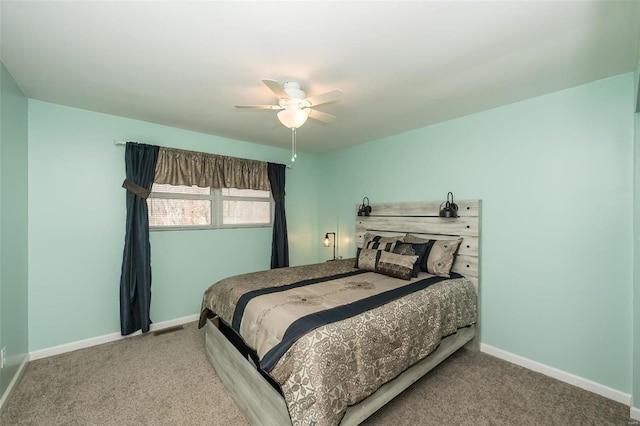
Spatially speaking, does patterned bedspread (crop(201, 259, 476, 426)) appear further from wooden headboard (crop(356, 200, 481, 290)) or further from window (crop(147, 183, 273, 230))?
window (crop(147, 183, 273, 230))

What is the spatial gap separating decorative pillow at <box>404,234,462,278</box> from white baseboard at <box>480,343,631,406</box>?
89 centimetres

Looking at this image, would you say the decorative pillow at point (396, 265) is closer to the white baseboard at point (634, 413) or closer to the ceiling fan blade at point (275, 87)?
the white baseboard at point (634, 413)

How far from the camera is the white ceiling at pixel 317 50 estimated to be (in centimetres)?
143

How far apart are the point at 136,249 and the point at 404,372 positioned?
2994 mm

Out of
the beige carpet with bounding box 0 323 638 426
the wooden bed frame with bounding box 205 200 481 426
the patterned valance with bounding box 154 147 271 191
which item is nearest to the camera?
the wooden bed frame with bounding box 205 200 481 426

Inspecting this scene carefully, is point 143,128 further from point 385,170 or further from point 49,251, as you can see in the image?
point 385,170

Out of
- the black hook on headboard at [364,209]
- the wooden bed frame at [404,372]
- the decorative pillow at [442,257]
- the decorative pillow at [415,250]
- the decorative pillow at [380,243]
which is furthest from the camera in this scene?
the black hook on headboard at [364,209]

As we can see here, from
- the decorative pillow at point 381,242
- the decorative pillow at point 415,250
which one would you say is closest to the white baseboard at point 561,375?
the decorative pillow at point 415,250

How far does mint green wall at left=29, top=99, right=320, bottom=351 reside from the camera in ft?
8.53

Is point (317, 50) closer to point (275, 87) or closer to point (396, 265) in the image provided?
point (275, 87)

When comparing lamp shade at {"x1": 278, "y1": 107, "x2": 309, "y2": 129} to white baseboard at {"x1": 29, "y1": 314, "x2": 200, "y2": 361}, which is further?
white baseboard at {"x1": 29, "y1": 314, "x2": 200, "y2": 361}

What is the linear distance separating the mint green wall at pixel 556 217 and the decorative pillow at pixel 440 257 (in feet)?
1.15

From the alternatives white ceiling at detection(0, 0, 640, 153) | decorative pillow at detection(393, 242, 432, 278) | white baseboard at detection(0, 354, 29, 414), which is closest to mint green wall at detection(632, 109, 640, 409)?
white ceiling at detection(0, 0, 640, 153)

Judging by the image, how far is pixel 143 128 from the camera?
317cm
